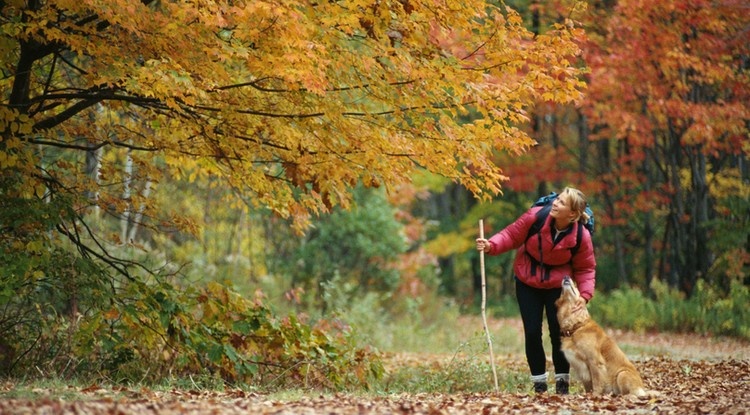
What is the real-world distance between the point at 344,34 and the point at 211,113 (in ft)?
5.18

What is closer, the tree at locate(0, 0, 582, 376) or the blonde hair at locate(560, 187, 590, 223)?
the tree at locate(0, 0, 582, 376)

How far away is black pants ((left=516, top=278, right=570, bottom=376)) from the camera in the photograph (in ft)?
22.3

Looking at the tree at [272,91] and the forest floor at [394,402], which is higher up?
the tree at [272,91]

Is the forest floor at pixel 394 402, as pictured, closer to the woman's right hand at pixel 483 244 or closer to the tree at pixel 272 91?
the woman's right hand at pixel 483 244

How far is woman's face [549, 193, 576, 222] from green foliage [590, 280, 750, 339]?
33.3 ft

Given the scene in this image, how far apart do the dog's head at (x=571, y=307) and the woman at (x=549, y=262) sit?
22 cm

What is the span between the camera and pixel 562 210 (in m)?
6.50

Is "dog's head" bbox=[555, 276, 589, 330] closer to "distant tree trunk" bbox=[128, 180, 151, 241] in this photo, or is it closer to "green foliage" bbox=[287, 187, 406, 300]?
"distant tree trunk" bbox=[128, 180, 151, 241]

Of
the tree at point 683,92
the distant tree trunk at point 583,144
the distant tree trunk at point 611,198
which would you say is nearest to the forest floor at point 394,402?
the tree at point 683,92

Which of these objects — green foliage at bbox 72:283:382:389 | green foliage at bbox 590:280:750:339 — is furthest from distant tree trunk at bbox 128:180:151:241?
green foliage at bbox 590:280:750:339

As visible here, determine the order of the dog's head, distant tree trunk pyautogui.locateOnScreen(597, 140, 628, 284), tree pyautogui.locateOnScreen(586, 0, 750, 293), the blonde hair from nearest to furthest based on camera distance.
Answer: the dog's head
the blonde hair
tree pyautogui.locateOnScreen(586, 0, 750, 293)
distant tree trunk pyautogui.locateOnScreen(597, 140, 628, 284)

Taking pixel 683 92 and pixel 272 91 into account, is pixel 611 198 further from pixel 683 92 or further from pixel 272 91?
pixel 272 91

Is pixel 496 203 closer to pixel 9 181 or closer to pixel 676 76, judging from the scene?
pixel 676 76

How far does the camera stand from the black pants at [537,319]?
680 centimetres
